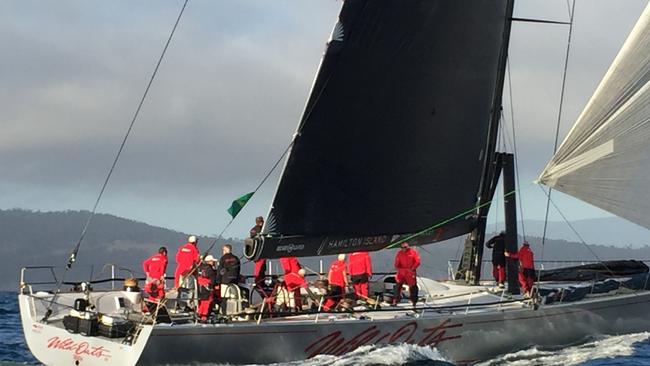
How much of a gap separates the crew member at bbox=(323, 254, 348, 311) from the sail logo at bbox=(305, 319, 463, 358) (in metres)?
1.38

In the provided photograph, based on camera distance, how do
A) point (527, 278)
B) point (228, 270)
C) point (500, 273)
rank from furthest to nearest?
point (500, 273) < point (527, 278) < point (228, 270)

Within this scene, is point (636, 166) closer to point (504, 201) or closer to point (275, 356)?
point (504, 201)

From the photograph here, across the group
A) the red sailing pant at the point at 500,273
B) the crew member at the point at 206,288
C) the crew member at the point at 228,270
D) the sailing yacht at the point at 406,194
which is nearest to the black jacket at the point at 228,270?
the crew member at the point at 228,270

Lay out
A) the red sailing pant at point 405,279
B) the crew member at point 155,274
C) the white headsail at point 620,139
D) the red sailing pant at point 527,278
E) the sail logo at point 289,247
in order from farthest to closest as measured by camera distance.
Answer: the red sailing pant at point 527,278, the red sailing pant at point 405,279, the crew member at point 155,274, the white headsail at point 620,139, the sail logo at point 289,247

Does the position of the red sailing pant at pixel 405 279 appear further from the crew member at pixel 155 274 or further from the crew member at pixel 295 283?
the crew member at pixel 155 274

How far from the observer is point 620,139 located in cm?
1886

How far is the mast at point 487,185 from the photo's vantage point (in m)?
21.5

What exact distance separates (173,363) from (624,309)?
1000cm

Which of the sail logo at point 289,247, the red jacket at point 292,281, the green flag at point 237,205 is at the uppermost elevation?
the green flag at point 237,205

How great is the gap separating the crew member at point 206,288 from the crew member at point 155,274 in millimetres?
1246

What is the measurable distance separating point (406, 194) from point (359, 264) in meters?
1.65

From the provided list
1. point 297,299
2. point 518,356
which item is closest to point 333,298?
point 297,299

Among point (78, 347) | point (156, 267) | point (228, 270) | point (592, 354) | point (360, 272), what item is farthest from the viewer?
point (592, 354)

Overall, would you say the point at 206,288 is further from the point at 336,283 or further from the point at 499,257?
the point at 499,257
